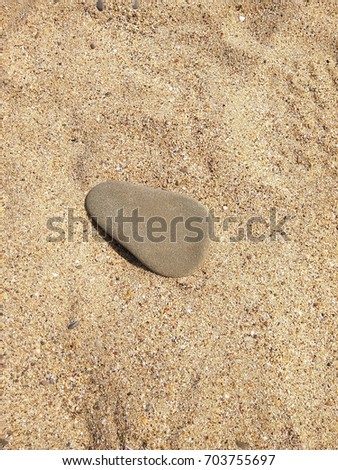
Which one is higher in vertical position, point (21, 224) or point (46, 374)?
point (21, 224)

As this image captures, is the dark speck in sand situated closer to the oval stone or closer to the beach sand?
the beach sand

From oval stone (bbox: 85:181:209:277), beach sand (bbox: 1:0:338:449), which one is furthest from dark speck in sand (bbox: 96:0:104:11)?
oval stone (bbox: 85:181:209:277)

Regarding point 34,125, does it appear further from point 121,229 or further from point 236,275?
point 236,275

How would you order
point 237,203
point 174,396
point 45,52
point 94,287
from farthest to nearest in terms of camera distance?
point 45,52, point 237,203, point 94,287, point 174,396

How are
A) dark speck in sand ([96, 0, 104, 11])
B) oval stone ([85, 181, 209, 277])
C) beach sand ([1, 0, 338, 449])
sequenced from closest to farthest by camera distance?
beach sand ([1, 0, 338, 449]), oval stone ([85, 181, 209, 277]), dark speck in sand ([96, 0, 104, 11])

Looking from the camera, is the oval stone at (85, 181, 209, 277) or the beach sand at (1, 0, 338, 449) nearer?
the beach sand at (1, 0, 338, 449)

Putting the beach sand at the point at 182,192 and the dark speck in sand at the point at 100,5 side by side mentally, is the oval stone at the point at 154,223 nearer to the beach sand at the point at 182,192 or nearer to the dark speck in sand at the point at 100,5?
the beach sand at the point at 182,192

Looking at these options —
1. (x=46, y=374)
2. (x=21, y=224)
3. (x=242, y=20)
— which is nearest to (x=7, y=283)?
(x=21, y=224)

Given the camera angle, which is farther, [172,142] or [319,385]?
[172,142]
